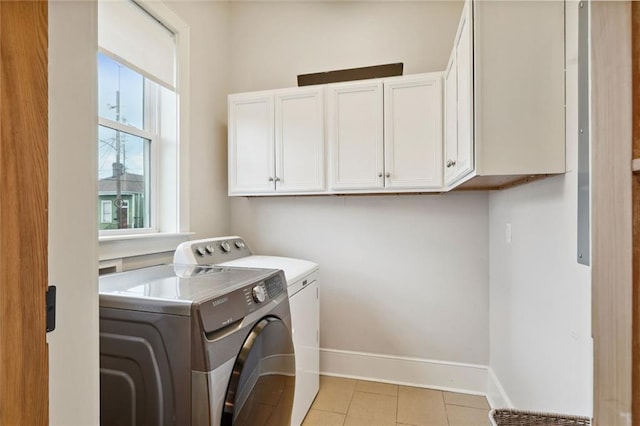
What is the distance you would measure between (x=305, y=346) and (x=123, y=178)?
1.48 m

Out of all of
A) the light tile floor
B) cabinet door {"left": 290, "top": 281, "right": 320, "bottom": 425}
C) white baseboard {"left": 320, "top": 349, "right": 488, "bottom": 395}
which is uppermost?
cabinet door {"left": 290, "top": 281, "right": 320, "bottom": 425}

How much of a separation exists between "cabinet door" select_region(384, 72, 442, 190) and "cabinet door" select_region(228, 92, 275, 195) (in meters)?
0.86

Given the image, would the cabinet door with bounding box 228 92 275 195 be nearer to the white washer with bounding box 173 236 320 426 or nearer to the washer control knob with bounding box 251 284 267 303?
the white washer with bounding box 173 236 320 426

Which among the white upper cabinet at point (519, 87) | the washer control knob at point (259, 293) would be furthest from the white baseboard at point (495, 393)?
the washer control knob at point (259, 293)

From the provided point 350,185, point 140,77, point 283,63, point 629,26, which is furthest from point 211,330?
point 283,63

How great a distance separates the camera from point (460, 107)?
1.57 meters

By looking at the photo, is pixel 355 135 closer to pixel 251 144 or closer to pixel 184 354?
pixel 251 144

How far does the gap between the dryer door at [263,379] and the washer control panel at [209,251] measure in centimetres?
76

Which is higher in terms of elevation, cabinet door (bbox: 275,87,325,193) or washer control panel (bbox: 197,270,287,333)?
cabinet door (bbox: 275,87,325,193)

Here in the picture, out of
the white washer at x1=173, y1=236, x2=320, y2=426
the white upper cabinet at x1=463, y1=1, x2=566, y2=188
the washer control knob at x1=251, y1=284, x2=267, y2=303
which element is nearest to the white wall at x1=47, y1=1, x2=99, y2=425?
the washer control knob at x1=251, y1=284, x2=267, y2=303

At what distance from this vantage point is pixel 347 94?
220 centimetres

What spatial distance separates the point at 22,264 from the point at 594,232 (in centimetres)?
80

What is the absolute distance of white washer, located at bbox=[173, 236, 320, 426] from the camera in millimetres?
1775

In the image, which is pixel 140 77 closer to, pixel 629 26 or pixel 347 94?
pixel 347 94
